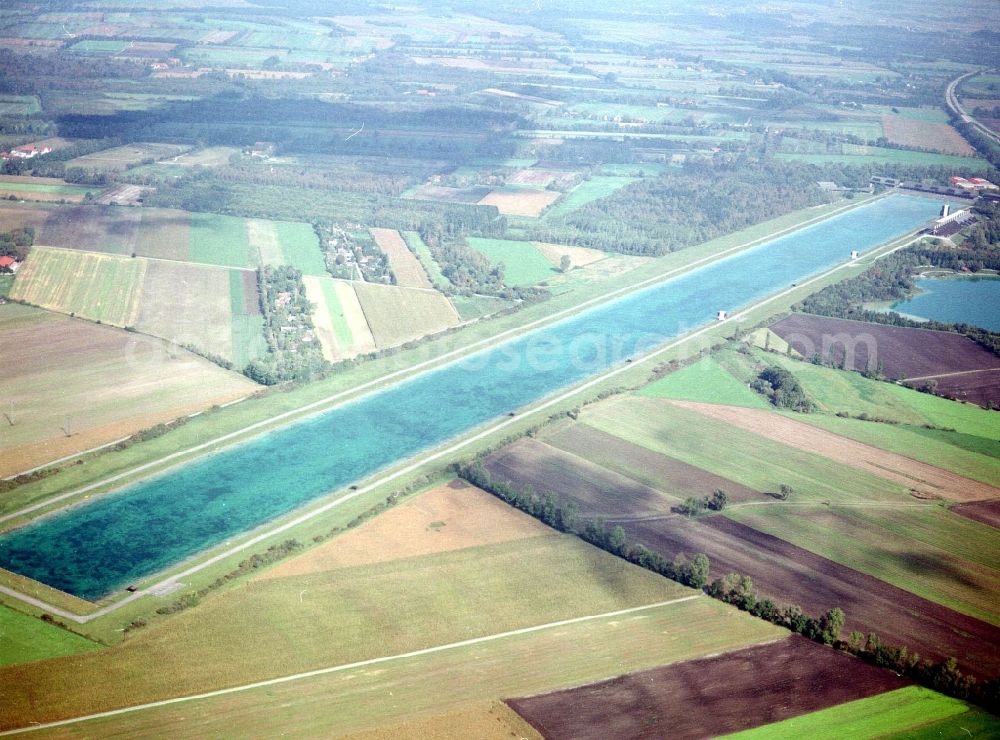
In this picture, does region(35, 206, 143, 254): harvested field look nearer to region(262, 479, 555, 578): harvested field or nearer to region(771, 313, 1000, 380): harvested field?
region(262, 479, 555, 578): harvested field

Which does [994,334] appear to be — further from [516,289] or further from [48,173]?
[48,173]

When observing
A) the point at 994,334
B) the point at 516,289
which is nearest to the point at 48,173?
the point at 516,289

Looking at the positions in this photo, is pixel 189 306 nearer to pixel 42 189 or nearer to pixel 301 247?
pixel 301 247

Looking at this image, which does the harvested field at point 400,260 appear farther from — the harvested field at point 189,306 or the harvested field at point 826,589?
the harvested field at point 826,589

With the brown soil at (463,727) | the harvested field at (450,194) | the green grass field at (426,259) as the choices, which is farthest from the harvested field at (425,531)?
the harvested field at (450,194)

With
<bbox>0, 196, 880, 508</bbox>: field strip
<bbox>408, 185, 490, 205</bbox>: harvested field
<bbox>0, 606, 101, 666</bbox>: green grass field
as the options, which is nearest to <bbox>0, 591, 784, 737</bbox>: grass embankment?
<bbox>0, 606, 101, 666</bbox>: green grass field
